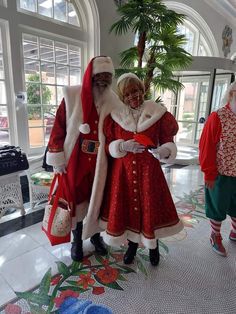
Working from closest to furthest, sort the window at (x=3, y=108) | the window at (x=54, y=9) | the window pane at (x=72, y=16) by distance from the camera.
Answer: the window at (x=3, y=108), the window at (x=54, y=9), the window pane at (x=72, y=16)

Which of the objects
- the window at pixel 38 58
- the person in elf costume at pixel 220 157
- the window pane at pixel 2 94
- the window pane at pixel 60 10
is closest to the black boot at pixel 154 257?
the person in elf costume at pixel 220 157

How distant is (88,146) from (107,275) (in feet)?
2.92

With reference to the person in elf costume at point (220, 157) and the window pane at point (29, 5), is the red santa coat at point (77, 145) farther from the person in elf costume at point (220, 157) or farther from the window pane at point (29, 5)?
the window pane at point (29, 5)

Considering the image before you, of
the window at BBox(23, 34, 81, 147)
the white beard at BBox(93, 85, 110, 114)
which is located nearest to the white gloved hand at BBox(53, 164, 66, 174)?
the white beard at BBox(93, 85, 110, 114)

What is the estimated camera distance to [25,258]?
179cm

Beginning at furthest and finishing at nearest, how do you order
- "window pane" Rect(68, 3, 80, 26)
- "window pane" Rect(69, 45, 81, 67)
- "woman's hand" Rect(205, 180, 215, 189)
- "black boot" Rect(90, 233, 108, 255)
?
1. "window pane" Rect(69, 45, 81, 67)
2. "window pane" Rect(68, 3, 80, 26)
3. "black boot" Rect(90, 233, 108, 255)
4. "woman's hand" Rect(205, 180, 215, 189)

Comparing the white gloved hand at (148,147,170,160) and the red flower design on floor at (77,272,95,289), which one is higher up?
the white gloved hand at (148,147,170,160)

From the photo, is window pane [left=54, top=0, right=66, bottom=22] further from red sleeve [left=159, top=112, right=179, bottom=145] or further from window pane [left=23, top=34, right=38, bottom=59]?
red sleeve [left=159, top=112, right=179, bottom=145]

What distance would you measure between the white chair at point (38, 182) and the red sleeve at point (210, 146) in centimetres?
154

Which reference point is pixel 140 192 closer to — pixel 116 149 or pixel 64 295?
pixel 116 149

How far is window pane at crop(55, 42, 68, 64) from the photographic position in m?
3.29

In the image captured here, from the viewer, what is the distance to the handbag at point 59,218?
1.53 meters

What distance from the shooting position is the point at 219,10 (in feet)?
19.3

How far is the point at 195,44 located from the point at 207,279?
5.87 meters
